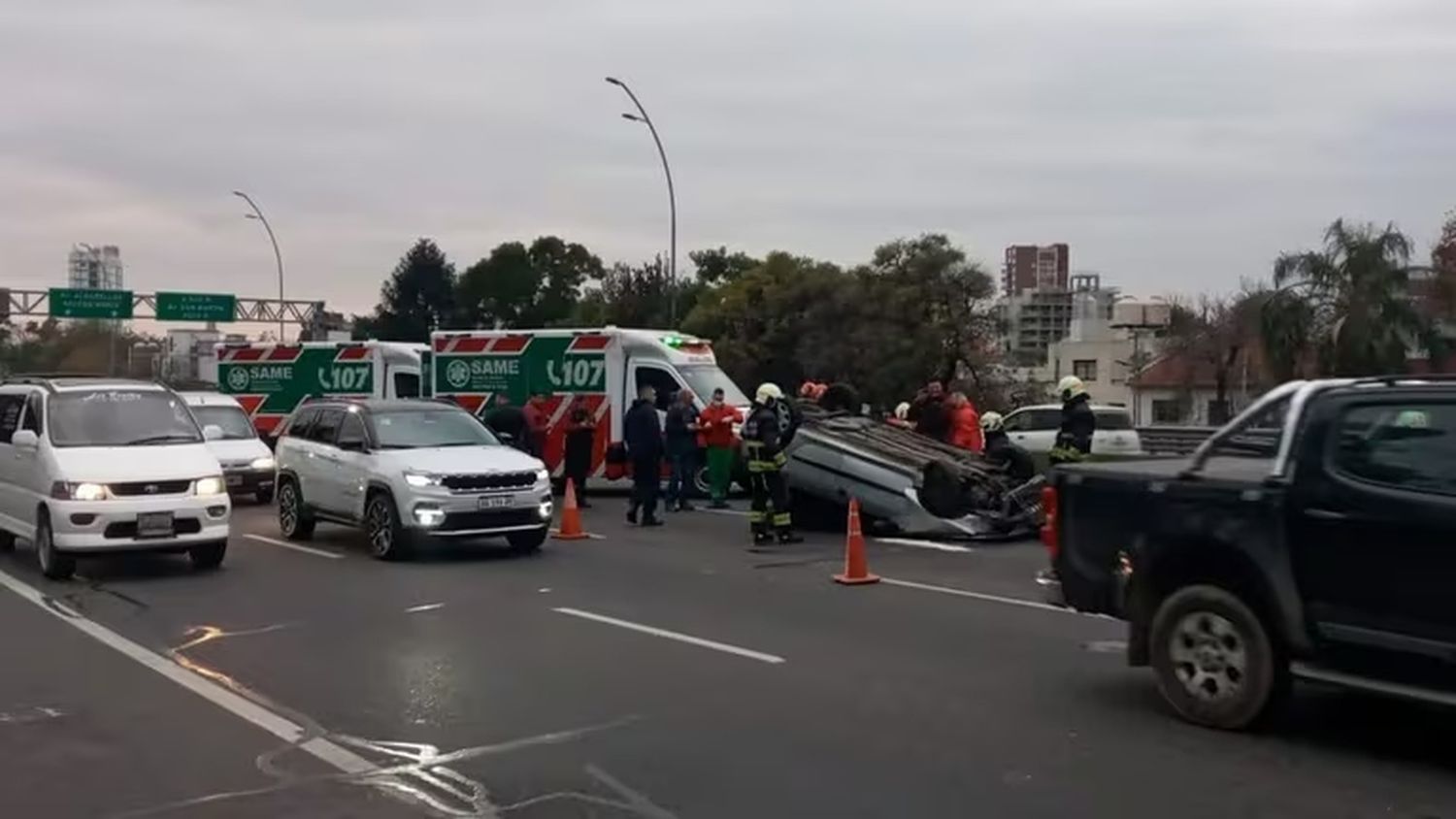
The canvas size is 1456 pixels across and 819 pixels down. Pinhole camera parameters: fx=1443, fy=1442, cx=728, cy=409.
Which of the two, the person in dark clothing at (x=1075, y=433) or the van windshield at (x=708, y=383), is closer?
the person in dark clothing at (x=1075, y=433)

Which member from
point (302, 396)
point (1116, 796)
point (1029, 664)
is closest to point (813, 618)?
point (1029, 664)

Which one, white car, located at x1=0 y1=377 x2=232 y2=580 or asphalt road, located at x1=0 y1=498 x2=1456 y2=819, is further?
white car, located at x1=0 y1=377 x2=232 y2=580

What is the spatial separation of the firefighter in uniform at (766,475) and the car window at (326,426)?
15.3 ft

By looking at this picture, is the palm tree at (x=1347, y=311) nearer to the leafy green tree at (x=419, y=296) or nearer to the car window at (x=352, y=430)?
the car window at (x=352, y=430)

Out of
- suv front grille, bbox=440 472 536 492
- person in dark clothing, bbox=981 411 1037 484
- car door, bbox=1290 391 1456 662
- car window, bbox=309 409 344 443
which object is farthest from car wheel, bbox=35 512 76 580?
car door, bbox=1290 391 1456 662

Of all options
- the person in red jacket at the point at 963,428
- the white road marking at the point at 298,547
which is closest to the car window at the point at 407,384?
the white road marking at the point at 298,547

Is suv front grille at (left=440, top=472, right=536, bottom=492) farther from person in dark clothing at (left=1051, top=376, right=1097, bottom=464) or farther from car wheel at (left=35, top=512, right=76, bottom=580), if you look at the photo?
person in dark clothing at (left=1051, top=376, right=1097, bottom=464)

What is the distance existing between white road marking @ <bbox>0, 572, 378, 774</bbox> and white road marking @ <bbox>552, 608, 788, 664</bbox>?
302cm

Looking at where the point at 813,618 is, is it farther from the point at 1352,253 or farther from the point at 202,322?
the point at 202,322

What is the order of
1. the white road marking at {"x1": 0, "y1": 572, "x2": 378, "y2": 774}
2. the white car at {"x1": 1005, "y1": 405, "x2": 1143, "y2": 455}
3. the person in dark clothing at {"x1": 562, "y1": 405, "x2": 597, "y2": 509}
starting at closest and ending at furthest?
the white road marking at {"x1": 0, "y1": 572, "x2": 378, "y2": 774}
the person in dark clothing at {"x1": 562, "y1": 405, "x2": 597, "y2": 509}
the white car at {"x1": 1005, "y1": 405, "x2": 1143, "y2": 455}

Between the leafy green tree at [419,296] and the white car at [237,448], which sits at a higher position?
the leafy green tree at [419,296]

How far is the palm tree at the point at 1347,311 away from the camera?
40.6 meters

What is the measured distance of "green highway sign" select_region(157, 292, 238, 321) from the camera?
6288cm

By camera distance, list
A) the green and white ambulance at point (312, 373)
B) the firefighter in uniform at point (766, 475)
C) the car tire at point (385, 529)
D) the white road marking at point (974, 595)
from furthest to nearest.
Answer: the green and white ambulance at point (312, 373), the firefighter in uniform at point (766, 475), the car tire at point (385, 529), the white road marking at point (974, 595)
